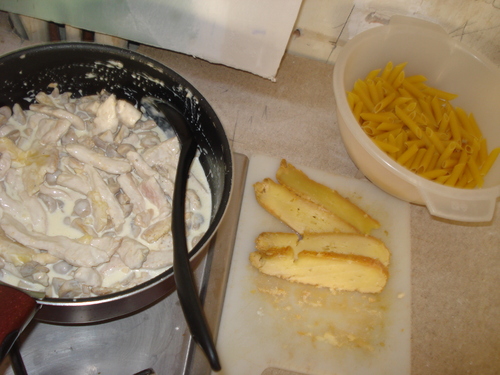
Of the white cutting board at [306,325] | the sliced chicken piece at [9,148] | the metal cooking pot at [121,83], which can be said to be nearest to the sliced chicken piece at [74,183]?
the sliced chicken piece at [9,148]

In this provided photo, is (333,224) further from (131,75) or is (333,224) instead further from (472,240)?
(131,75)

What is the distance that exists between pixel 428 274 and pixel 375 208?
0.67 feet

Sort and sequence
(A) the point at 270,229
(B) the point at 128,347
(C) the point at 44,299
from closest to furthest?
(C) the point at 44,299 < (B) the point at 128,347 < (A) the point at 270,229

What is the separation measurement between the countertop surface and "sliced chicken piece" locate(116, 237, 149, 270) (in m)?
0.43

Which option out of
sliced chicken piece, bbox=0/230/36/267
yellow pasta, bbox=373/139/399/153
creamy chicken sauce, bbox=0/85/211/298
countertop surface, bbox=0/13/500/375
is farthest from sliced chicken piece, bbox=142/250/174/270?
yellow pasta, bbox=373/139/399/153

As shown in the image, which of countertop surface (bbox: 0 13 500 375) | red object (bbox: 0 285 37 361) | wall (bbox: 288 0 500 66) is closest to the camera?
red object (bbox: 0 285 37 361)

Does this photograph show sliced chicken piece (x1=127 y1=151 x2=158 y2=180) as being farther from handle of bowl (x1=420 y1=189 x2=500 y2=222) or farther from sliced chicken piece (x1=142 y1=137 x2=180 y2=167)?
handle of bowl (x1=420 y1=189 x2=500 y2=222)

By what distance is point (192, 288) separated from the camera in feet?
2.02

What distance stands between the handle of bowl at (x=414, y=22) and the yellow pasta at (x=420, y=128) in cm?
10

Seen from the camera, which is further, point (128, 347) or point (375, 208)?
point (375, 208)

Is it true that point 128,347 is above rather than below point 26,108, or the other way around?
below

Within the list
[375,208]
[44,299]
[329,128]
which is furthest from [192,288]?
[329,128]

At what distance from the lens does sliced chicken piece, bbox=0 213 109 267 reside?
77 cm

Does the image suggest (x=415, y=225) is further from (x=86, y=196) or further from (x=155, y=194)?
(x=86, y=196)
